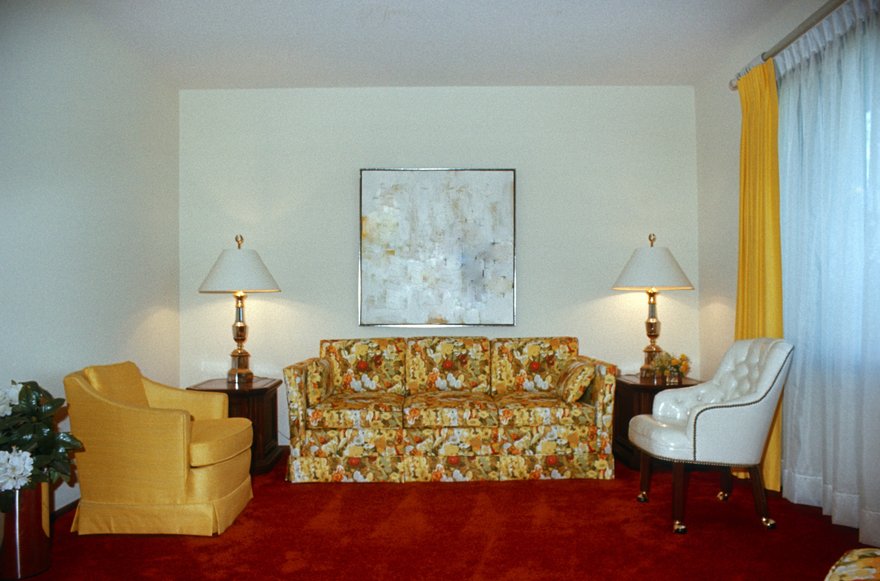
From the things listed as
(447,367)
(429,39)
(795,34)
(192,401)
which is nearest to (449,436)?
(447,367)

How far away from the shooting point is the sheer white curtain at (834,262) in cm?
290

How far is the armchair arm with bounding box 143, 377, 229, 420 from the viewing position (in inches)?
145

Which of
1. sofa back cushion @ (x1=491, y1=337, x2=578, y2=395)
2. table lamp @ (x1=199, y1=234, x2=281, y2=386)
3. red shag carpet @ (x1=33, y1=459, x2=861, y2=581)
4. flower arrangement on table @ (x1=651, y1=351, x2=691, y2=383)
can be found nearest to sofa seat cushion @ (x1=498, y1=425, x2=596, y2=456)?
red shag carpet @ (x1=33, y1=459, x2=861, y2=581)

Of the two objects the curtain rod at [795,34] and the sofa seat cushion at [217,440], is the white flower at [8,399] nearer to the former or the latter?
the sofa seat cushion at [217,440]

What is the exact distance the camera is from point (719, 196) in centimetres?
458

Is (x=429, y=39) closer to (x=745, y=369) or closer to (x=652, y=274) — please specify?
(x=652, y=274)

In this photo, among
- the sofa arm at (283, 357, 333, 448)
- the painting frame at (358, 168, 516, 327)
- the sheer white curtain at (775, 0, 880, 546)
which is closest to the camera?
the sheer white curtain at (775, 0, 880, 546)

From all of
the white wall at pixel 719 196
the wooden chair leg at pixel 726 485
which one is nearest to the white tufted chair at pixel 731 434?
the wooden chair leg at pixel 726 485

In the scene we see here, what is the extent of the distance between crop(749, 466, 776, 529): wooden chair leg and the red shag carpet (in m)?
0.06

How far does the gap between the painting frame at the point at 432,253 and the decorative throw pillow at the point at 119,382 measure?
5.65ft

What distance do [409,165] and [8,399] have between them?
315cm

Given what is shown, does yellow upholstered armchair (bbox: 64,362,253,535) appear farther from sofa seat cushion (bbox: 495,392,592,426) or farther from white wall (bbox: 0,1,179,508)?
sofa seat cushion (bbox: 495,392,592,426)

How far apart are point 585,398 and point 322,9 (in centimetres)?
291

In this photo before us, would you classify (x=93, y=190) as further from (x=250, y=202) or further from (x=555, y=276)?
(x=555, y=276)
